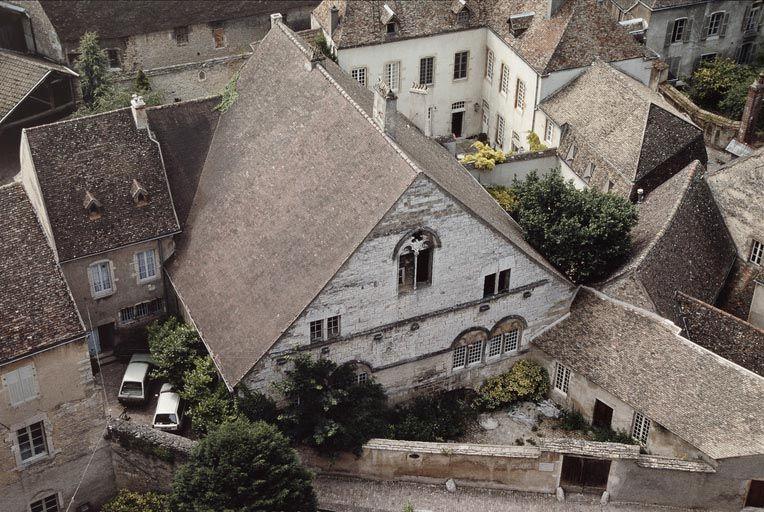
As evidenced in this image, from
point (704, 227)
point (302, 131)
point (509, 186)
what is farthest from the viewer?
point (509, 186)

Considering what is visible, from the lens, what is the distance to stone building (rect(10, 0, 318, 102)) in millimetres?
65000

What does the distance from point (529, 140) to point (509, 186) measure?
4.92m

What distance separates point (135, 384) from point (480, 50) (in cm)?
3356

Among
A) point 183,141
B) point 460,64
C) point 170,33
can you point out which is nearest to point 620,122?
point 460,64

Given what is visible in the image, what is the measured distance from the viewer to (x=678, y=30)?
70.0 metres

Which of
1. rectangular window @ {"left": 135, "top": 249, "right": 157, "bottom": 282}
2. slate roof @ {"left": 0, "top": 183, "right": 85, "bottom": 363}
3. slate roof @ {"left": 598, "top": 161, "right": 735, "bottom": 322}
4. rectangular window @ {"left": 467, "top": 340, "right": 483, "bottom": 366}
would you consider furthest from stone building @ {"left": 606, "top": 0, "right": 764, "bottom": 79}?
slate roof @ {"left": 0, "top": 183, "right": 85, "bottom": 363}

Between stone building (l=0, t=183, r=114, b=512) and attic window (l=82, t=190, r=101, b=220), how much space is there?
470 cm

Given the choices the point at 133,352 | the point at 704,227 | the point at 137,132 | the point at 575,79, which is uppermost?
the point at 575,79

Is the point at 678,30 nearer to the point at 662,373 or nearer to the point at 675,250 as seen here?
the point at 675,250

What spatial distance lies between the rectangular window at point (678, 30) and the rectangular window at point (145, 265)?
41.1 metres

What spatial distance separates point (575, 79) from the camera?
6056cm

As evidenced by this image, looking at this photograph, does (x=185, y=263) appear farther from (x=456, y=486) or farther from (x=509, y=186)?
(x=509, y=186)

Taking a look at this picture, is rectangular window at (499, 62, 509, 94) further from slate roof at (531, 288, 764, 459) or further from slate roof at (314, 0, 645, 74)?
slate roof at (531, 288, 764, 459)

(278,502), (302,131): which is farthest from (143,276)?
(278,502)
